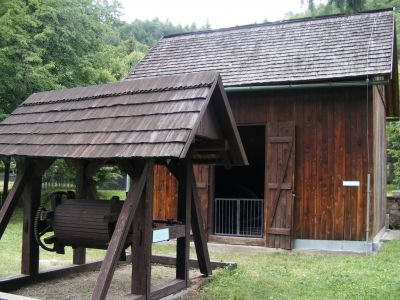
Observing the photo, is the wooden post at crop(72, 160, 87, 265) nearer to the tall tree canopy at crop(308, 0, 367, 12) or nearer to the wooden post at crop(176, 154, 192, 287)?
the wooden post at crop(176, 154, 192, 287)

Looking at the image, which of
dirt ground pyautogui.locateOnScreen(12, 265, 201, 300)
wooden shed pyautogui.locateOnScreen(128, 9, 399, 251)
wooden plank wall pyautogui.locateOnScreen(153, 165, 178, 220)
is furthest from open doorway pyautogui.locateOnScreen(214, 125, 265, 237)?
dirt ground pyautogui.locateOnScreen(12, 265, 201, 300)

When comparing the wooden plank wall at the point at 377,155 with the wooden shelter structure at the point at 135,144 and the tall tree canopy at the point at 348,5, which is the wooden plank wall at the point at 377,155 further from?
the tall tree canopy at the point at 348,5

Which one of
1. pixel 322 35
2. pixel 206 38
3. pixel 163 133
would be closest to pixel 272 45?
pixel 322 35

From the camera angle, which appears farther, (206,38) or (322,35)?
(206,38)

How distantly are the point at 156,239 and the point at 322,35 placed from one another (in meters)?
8.52

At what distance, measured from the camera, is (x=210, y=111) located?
632 cm

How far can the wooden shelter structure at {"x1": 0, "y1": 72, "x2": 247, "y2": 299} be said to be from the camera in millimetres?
5465

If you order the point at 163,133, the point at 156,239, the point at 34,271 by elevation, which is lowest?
the point at 34,271

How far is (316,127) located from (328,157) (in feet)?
2.40

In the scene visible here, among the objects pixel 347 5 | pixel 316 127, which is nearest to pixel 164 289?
pixel 347 5

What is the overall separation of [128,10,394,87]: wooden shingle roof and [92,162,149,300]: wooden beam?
6.06 m

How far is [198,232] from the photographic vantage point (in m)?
7.00

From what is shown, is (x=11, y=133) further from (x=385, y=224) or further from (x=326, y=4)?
(x=385, y=224)

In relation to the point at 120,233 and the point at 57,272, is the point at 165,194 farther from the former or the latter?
the point at 120,233
